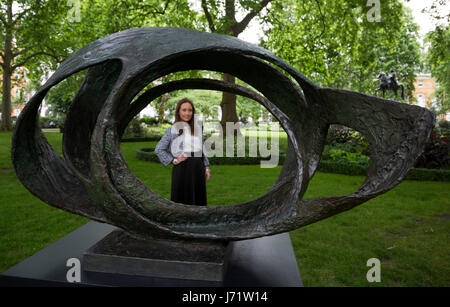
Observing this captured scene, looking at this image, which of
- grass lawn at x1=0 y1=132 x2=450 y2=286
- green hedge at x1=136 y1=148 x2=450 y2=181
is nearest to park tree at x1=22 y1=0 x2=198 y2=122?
green hedge at x1=136 y1=148 x2=450 y2=181

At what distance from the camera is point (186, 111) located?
4121mm

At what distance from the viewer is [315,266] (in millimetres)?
4605

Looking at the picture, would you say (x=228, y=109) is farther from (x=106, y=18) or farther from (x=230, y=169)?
(x=106, y=18)

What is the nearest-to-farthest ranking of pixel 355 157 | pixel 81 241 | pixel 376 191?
pixel 376 191 < pixel 81 241 < pixel 355 157

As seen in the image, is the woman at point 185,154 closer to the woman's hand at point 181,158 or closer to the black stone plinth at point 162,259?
the woman's hand at point 181,158

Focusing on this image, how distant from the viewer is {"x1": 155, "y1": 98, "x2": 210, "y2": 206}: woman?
13.9ft

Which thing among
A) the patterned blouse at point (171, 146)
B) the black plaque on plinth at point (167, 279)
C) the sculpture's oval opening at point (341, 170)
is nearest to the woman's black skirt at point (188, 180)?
the patterned blouse at point (171, 146)

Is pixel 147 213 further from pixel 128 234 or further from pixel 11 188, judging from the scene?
pixel 11 188

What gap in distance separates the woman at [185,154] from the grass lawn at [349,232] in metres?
1.86

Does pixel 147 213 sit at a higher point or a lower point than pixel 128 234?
higher

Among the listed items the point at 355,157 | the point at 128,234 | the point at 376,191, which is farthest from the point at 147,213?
the point at 355,157

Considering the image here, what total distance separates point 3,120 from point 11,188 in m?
20.3

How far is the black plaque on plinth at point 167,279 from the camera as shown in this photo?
295cm
